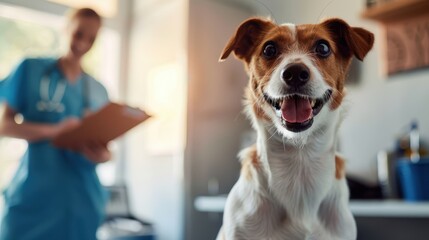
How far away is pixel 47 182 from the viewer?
1.05m

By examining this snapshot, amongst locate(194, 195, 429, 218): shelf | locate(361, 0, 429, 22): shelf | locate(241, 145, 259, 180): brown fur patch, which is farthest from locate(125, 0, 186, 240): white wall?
locate(241, 145, 259, 180): brown fur patch

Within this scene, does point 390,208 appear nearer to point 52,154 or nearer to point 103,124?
point 103,124

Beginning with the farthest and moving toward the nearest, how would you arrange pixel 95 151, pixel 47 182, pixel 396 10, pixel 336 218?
pixel 396 10
pixel 95 151
pixel 47 182
pixel 336 218

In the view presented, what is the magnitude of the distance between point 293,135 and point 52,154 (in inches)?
30.0

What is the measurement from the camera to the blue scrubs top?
1017 millimetres

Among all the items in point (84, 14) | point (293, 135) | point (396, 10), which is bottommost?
point (293, 135)

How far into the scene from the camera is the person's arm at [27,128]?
43.0 inches

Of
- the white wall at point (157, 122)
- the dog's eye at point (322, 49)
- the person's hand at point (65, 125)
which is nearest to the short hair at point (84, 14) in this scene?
the person's hand at point (65, 125)

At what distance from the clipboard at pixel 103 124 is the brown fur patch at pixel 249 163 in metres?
0.44

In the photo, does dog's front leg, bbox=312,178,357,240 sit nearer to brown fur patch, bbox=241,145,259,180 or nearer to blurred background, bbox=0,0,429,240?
brown fur patch, bbox=241,145,259,180

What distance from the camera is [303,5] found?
1.97ft

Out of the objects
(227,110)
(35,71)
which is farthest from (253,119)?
(227,110)

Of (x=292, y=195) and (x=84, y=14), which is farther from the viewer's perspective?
(x=84, y=14)

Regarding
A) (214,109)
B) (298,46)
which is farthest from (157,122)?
(298,46)
